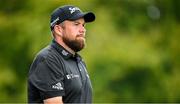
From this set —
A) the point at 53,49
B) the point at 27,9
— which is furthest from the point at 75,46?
the point at 27,9

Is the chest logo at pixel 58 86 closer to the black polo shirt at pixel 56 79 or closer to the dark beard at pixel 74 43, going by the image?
the black polo shirt at pixel 56 79

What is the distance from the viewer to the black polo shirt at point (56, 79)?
610 centimetres

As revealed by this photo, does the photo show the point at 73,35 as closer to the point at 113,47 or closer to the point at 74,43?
the point at 74,43

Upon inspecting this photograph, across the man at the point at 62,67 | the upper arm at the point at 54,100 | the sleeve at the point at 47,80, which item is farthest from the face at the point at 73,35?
the upper arm at the point at 54,100

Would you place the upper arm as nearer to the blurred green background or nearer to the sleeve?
the sleeve

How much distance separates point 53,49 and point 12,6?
1113 cm

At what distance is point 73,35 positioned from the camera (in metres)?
6.37

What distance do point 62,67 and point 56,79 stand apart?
137 mm

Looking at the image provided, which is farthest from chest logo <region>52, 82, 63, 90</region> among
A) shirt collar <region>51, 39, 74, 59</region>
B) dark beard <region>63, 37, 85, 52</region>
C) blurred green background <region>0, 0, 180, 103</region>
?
blurred green background <region>0, 0, 180, 103</region>

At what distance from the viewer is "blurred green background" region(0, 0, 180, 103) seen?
52.3 feet

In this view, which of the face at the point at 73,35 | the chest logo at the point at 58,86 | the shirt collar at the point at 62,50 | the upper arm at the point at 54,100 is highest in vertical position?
the face at the point at 73,35

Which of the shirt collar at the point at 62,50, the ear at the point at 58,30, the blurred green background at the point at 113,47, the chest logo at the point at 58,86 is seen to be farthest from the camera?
the blurred green background at the point at 113,47

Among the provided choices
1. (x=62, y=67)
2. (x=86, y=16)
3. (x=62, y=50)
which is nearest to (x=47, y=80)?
(x=62, y=67)

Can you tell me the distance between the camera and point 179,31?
56.5ft
